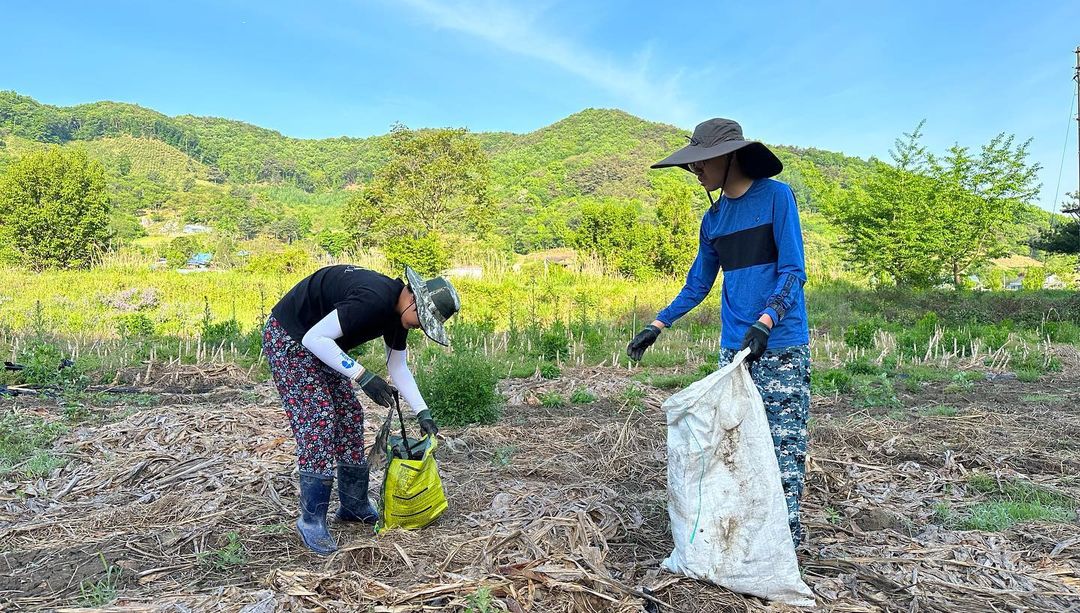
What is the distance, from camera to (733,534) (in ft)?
7.46

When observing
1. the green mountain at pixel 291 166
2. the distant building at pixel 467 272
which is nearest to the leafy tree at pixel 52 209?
the distant building at pixel 467 272

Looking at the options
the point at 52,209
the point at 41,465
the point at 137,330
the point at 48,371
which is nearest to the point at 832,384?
the point at 41,465

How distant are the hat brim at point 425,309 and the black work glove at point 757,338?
112 centimetres

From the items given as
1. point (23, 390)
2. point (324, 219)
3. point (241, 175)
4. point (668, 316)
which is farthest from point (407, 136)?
point (241, 175)

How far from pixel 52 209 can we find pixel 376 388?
2960 cm

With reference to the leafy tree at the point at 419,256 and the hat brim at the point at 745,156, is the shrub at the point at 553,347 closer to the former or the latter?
the hat brim at the point at 745,156

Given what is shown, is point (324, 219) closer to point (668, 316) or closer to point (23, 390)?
point (23, 390)

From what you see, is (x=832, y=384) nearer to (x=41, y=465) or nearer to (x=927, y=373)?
(x=927, y=373)

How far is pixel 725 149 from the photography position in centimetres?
238

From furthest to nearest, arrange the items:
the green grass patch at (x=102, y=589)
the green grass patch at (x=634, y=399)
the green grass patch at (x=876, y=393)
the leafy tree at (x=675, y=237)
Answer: the leafy tree at (x=675, y=237)
the green grass patch at (x=876, y=393)
the green grass patch at (x=634, y=399)
the green grass patch at (x=102, y=589)

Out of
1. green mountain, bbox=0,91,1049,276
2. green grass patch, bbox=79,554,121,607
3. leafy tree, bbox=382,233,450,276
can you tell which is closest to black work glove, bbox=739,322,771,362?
green grass patch, bbox=79,554,121,607

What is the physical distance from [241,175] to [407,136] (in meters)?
63.5

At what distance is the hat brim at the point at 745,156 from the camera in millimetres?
2375

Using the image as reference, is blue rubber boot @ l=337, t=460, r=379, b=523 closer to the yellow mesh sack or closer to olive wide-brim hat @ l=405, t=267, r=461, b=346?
the yellow mesh sack
